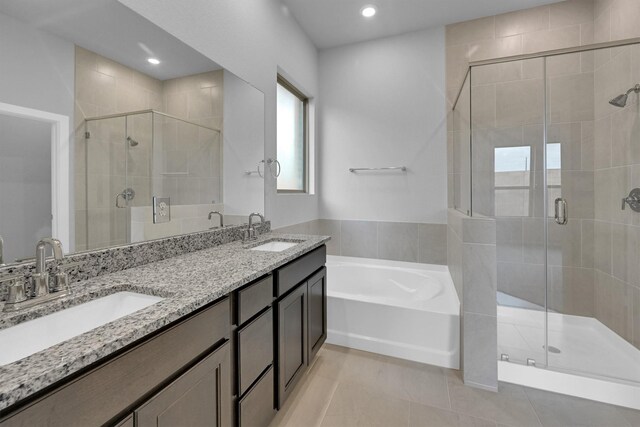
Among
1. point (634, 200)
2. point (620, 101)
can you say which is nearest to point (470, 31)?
point (620, 101)

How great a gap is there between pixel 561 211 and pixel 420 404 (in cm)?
194

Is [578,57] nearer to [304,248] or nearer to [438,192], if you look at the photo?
[438,192]

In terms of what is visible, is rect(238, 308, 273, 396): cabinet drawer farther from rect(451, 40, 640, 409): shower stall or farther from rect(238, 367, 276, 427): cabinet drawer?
rect(451, 40, 640, 409): shower stall

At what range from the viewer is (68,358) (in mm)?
557

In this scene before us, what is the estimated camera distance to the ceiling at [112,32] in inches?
37.9

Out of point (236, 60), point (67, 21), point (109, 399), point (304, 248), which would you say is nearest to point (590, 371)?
Result: point (304, 248)

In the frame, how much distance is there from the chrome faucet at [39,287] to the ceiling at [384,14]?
2.63m

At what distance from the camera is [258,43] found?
7.18 ft

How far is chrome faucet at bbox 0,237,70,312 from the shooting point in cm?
80

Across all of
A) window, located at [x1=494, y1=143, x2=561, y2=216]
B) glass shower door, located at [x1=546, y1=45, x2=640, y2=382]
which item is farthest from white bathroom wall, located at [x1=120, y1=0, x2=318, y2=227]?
glass shower door, located at [x1=546, y1=45, x2=640, y2=382]

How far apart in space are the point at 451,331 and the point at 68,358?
2.10m

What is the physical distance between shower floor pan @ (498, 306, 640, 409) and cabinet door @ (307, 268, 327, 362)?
47.1 inches

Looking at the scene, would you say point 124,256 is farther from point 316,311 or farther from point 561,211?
point 561,211

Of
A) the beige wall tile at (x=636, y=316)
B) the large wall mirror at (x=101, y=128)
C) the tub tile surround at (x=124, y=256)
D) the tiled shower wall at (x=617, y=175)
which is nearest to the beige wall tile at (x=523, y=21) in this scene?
the tiled shower wall at (x=617, y=175)
